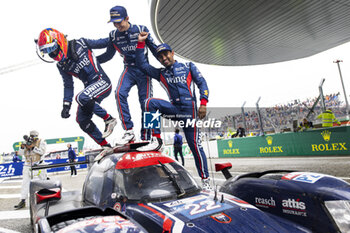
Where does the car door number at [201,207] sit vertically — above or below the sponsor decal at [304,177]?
below

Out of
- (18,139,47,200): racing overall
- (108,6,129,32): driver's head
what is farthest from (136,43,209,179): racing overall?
(18,139,47,200): racing overall

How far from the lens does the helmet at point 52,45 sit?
16.1 feet

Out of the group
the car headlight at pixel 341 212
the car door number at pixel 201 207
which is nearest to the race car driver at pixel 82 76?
the car door number at pixel 201 207

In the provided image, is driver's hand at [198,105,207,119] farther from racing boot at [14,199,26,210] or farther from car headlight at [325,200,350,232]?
racing boot at [14,199,26,210]

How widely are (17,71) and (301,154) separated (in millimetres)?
9438

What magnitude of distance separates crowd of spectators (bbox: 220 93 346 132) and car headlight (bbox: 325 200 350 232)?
764 cm

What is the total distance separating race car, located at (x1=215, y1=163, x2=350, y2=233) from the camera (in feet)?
5.55

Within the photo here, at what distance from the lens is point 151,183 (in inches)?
80.2

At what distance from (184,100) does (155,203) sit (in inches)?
103

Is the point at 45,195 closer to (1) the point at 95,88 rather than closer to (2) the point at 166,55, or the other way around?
(1) the point at 95,88

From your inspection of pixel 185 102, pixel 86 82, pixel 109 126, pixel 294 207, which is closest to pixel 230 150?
pixel 109 126

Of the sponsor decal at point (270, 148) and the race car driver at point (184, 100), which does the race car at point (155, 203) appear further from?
the sponsor decal at point (270, 148)

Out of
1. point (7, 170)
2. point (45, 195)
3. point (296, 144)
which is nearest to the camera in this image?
point (45, 195)

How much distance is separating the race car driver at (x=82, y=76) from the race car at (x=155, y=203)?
96.1 inches
